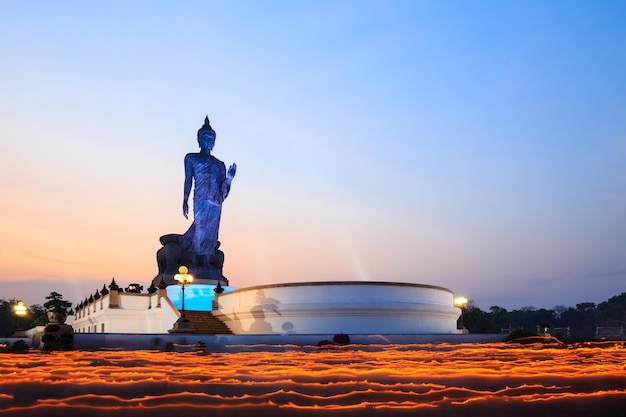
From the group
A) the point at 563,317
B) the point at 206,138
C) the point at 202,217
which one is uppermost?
the point at 206,138

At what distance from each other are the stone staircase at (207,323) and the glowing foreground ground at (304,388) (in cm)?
1466

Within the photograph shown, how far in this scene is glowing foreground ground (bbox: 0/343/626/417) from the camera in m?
8.31

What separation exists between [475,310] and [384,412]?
65819mm

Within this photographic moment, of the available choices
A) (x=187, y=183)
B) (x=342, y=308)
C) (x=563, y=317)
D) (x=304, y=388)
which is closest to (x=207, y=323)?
(x=342, y=308)

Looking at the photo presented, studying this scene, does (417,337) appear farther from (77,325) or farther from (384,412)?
(77,325)

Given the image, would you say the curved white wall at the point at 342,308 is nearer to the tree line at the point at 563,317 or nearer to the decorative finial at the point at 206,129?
the decorative finial at the point at 206,129

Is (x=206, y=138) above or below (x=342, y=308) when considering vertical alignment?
above

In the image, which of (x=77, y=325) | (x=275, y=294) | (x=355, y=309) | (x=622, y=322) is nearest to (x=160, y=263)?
(x=77, y=325)

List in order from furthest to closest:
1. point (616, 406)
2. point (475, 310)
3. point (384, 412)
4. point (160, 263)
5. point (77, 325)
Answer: point (475, 310) → point (77, 325) → point (160, 263) → point (616, 406) → point (384, 412)

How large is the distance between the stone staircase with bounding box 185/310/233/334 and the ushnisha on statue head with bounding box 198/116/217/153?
54.4ft

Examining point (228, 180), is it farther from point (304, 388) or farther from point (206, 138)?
point (304, 388)

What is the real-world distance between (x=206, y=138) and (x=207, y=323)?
61.1 ft

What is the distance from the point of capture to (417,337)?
70.1ft

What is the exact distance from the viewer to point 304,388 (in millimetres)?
9734
